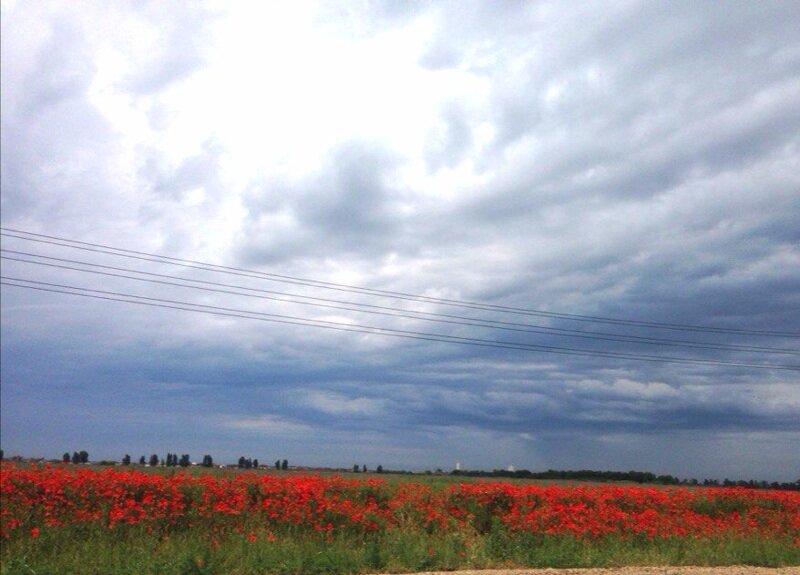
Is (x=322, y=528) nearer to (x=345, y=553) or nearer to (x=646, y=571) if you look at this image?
(x=345, y=553)

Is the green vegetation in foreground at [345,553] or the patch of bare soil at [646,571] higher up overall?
the green vegetation in foreground at [345,553]

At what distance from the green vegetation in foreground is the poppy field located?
0.11ft

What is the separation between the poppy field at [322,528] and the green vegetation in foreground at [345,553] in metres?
0.03

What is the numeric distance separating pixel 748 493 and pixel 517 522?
37.8ft

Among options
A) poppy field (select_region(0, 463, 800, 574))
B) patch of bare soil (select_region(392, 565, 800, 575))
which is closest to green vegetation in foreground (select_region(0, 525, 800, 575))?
poppy field (select_region(0, 463, 800, 574))

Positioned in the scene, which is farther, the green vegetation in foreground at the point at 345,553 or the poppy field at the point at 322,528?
the poppy field at the point at 322,528

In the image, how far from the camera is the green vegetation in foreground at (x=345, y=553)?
40.4 feet

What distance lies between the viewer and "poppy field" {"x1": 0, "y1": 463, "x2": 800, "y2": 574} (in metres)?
13.0

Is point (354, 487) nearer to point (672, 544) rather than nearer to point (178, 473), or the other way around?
point (178, 473)

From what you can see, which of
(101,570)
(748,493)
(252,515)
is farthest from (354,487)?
→ (748,493)

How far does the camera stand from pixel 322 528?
16.0 m

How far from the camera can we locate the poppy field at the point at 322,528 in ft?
42.8

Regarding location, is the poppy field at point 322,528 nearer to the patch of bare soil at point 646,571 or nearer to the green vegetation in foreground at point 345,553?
the green vegetation in foreground at point 345,553

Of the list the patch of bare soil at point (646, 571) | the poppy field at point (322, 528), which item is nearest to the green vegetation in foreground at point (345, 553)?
the poppy field at point (322, 528)
